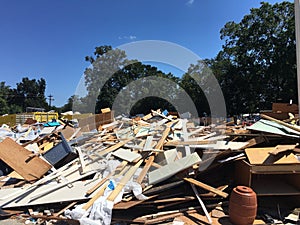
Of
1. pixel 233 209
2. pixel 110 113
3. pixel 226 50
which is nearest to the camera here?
pixel 233 209

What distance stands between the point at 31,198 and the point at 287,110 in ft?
33.6

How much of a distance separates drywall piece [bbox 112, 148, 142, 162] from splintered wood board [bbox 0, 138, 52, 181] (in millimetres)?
1412

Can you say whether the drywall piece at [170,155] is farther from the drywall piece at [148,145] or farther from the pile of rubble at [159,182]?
the drywall piece at [148,145]

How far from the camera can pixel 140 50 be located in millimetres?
7398

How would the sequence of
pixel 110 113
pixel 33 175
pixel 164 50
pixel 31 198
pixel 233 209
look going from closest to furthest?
1. pixel 233 209
2. pixel 31 198
3. pixel 33 175
4. pixel 164 50
5. pixel 110 113

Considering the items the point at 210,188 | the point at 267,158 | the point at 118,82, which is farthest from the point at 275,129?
the point at 118,82

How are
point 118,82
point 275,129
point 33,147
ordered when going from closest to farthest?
point 275,129, point 33,147, point 118,82

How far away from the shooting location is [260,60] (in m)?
23.3

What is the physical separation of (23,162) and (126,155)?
2.09 m

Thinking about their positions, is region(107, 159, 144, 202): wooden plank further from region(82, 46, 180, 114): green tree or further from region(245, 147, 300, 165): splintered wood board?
region(82, 46, 180, 114): green tree

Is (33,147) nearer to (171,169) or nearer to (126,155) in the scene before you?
(126,155)

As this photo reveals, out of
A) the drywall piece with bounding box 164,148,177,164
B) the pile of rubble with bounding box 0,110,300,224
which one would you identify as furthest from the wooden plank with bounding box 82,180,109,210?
the drywall piece with bounding box 164,148,177,164

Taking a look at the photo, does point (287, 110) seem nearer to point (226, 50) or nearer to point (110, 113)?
point (110, 113)

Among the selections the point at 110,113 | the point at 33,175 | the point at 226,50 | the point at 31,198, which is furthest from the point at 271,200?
the point at 226,50
